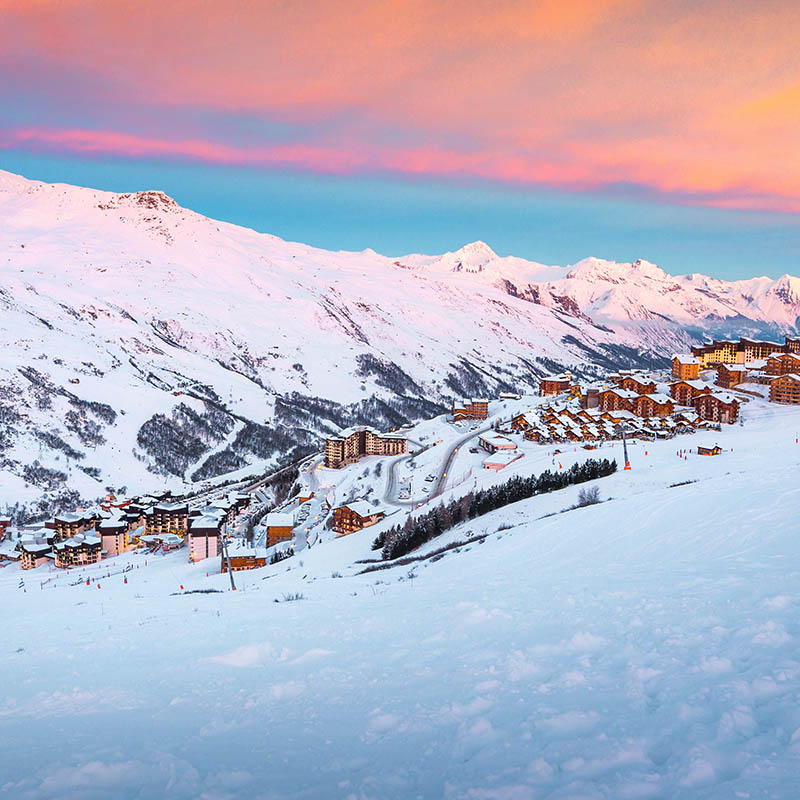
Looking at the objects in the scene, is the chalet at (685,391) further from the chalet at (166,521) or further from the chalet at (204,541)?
the chalet at (166,521)

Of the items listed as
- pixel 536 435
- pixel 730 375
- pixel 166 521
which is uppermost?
pixel 730 375

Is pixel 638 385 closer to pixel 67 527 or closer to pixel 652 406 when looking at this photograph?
pixel 652 406

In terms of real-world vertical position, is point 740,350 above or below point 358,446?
above

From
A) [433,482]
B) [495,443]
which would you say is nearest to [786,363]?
[495,443]

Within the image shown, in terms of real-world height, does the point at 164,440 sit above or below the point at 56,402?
below

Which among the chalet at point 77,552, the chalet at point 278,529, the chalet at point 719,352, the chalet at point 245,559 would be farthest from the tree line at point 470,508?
the chalet at point 719,352

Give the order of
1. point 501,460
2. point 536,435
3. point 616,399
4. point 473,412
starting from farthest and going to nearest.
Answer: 1. point 473,412
2. point 616,399
3. point 536,435
4. point 501,460

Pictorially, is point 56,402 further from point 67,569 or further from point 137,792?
point 137,792

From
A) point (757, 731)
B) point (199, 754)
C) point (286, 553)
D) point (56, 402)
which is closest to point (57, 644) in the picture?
point (199, 754)

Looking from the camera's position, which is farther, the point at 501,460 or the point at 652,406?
the point at 652,406
